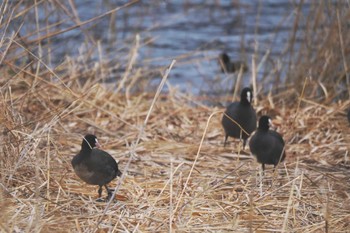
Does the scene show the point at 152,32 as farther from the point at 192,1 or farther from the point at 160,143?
the point at 160,143

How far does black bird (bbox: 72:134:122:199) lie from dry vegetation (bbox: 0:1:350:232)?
9 cm

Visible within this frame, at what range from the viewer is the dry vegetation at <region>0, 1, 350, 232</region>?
4.17 metres

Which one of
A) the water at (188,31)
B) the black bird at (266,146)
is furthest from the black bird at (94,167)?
the water at (188,31)

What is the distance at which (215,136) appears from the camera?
6.93 meters

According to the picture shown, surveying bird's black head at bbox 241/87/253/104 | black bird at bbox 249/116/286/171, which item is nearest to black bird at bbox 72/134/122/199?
black bird at bbox 249/116/286/171

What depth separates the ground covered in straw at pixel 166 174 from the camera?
4141 mm

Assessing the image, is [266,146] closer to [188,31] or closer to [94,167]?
[94,167]

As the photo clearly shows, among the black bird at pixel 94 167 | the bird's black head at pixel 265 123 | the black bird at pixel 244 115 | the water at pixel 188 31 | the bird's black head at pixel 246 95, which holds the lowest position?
the water at pixel 188 31

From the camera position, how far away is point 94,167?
15.6ft

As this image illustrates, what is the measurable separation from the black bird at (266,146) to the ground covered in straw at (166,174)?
9cm

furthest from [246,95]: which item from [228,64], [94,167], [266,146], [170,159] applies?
[228,64]

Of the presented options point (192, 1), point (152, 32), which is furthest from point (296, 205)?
point (192, 1)

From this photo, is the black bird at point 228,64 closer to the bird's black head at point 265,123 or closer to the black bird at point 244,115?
the black bird at point 244,115

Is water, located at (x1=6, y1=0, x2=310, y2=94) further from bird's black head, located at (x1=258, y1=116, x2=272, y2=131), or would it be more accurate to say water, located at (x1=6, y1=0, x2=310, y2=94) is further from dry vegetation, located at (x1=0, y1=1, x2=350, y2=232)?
bird's black head, located at (x1=258, y1=116, x2=272, y2=131)
